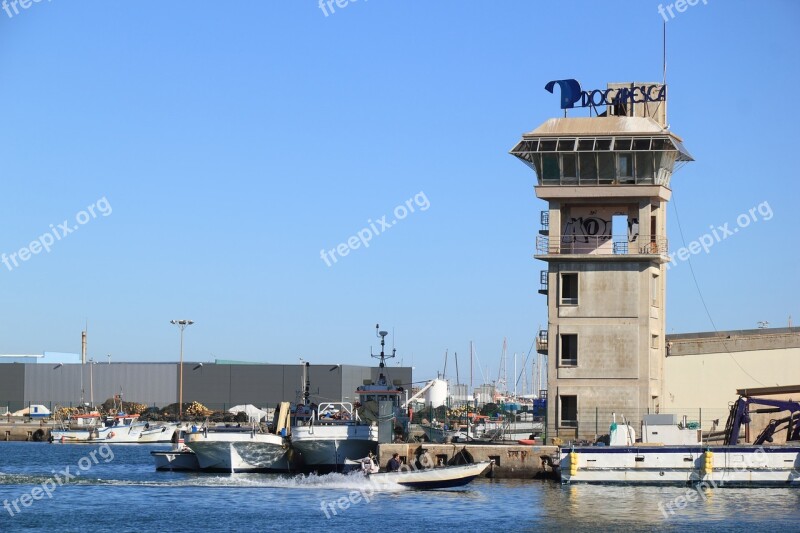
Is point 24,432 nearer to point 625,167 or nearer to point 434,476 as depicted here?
point 625,167

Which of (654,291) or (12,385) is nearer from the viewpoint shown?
(654,291)

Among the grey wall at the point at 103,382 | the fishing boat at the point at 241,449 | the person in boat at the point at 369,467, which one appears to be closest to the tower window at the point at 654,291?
the person in boat at the point at 369,467

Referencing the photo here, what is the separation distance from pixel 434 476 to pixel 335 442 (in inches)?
443

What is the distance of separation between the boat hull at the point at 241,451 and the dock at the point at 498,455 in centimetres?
791

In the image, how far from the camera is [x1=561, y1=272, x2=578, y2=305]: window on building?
7694cm

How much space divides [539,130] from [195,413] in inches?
3093

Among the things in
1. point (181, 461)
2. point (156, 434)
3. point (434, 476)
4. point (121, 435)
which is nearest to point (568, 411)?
point (434, 476)

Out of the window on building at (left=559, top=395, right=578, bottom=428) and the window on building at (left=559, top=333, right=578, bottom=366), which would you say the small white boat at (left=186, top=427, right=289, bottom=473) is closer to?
the window on building at (left=559, top=395, right=578, bottom=428)

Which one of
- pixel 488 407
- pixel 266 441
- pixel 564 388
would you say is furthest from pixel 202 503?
pixel 488 407

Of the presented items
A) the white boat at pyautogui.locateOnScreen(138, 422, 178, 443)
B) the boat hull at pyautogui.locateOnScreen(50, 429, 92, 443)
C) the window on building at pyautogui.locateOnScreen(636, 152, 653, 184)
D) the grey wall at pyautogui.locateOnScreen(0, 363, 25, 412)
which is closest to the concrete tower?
the window on building at pyautogui.locateOnScreen(636, 152, 653, 184)

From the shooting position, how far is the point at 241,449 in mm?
75562

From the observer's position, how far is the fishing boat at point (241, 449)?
7525cm

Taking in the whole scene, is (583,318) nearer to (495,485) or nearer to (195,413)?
(495,485)

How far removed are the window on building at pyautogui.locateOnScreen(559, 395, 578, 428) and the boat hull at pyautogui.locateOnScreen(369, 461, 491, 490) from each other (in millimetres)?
13247
